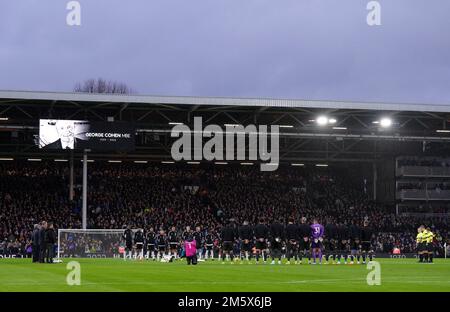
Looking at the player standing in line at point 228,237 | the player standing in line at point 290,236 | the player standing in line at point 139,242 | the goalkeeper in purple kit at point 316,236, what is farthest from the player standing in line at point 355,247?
the player standing in line at point 139,242

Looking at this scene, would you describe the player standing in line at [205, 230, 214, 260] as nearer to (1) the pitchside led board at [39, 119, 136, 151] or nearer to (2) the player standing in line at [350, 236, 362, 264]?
(2) the player standing in line at [350, 236, 362, 264]

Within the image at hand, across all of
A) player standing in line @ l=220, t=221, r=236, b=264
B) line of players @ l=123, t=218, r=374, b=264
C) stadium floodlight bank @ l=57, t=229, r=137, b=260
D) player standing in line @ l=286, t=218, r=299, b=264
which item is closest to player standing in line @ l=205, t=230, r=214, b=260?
line of players @ l=123, t=218, r=374, b=264

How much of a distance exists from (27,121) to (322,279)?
30999mm

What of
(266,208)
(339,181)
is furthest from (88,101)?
(339,181)

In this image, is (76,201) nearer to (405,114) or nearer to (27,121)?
(27,121)

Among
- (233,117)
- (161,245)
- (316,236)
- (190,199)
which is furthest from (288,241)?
(190,199)

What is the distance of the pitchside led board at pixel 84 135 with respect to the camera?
49.3 metres

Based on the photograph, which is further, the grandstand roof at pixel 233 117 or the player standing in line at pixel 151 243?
the grandstand roof at pixel 233 117

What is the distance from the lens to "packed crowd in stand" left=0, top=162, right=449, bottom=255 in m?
58.1

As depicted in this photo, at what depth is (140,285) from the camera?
20.9 meters

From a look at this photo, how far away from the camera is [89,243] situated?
4659cm

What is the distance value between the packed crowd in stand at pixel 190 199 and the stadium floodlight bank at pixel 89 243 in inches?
330

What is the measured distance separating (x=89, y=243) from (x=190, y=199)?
17534mm

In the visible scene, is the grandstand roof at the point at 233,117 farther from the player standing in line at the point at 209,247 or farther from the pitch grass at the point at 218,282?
the pitch grass at the point at 218,282
